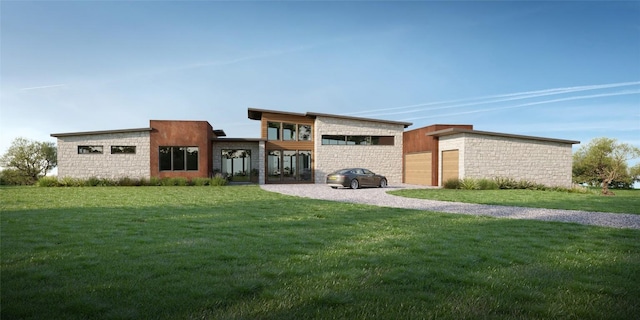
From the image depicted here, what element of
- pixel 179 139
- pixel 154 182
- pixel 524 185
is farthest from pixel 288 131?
pixel 524 185

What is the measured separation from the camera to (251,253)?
496 cm

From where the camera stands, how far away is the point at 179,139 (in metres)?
24.7

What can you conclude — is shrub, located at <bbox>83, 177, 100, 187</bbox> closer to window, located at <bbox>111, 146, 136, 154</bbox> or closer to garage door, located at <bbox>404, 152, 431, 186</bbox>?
window, located at <bbox>111, 146, 136, 154</bbox>

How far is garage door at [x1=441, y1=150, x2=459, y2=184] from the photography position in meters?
22.7

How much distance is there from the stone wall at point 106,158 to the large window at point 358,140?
487 inches

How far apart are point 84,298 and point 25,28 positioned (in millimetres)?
6518

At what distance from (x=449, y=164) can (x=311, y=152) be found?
31.7 ft

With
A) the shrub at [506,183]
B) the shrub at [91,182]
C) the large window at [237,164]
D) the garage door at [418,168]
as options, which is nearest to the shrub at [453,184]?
the shrub at [506,183]

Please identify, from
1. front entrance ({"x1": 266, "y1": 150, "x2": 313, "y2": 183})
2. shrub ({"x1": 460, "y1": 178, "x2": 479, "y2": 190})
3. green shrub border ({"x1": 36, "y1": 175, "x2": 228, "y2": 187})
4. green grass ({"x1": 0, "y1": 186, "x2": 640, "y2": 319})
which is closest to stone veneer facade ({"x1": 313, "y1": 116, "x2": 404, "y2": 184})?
front entrance ({"x1": 266, "y1": 150, "x2": 313, "y2": 183})

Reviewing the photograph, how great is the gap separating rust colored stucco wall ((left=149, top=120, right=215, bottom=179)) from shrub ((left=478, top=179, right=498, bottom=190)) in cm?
1713

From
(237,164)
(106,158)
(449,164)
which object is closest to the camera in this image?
(449,164)

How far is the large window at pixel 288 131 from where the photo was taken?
2708cm

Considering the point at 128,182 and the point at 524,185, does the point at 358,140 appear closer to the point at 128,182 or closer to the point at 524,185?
the point at 524,185

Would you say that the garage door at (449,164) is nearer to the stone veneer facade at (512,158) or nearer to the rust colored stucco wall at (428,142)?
the stone veneer facade at (512,158)
